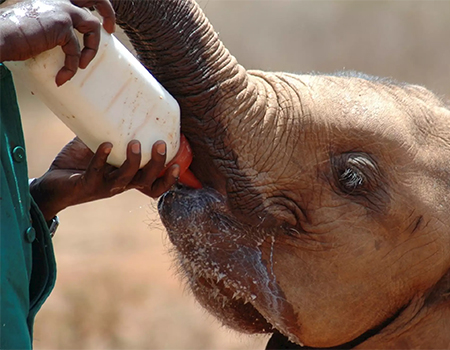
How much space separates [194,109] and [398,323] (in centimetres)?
95

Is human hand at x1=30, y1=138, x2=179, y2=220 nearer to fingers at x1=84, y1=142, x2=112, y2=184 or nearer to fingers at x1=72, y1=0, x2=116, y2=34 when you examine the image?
fingers at x1=84, y1=142, x2=112, y2=184

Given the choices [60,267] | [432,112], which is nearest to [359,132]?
[432,112]

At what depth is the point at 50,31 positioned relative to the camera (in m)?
1.78

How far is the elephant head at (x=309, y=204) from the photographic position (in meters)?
2.39

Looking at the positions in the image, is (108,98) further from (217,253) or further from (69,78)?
(217,253)

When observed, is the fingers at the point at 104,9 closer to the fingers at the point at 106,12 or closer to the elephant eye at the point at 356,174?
the fingers at the point at 106,12

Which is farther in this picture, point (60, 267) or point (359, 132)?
point (60, 267)

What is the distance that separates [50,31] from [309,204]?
105 cm

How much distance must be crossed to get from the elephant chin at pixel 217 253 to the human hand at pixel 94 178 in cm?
13

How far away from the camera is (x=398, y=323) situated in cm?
261

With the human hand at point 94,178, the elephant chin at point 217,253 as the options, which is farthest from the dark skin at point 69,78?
the elephant chin at point 217,253

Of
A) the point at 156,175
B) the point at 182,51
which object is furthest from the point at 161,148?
the point at 182,51

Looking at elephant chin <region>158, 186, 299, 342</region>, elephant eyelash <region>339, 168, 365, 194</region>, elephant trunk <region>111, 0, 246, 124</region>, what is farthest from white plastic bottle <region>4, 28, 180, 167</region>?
elephant eyelash <region>339, 168, 365, 194</region>

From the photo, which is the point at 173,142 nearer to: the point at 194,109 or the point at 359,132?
the point at 194,109
